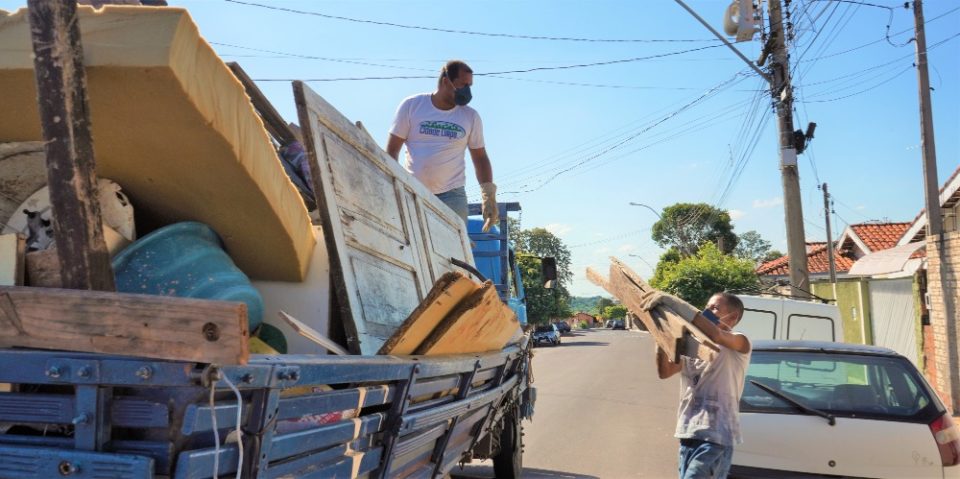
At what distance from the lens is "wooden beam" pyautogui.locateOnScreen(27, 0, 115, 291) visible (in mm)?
1926

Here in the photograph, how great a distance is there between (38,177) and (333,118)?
1.19m

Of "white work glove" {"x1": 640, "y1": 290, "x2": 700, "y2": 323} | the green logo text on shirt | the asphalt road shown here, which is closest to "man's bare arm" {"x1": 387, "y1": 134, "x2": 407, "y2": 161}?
the green logo text on shirt

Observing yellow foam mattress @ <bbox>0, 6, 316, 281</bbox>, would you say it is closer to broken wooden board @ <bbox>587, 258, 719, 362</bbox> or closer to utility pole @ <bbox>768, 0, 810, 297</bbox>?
broken wooden board @ <bbox>587, 258, 719, 362</bbox>

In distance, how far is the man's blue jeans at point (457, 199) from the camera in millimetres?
6113

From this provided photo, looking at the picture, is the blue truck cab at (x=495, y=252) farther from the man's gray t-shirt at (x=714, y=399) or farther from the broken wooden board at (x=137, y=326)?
the broken wooden board at (x=137, y=326)

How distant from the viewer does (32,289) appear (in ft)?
5.79

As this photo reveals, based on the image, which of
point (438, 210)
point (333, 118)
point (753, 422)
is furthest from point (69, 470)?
point (753, 422)

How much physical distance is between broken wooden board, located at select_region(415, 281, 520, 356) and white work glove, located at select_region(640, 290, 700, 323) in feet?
2.23

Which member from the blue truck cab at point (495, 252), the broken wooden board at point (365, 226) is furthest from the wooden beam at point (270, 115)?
the blue truck cab at point (495, 252)

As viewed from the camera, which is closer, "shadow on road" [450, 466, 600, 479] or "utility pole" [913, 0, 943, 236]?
"shadow on road" [450, 466, 600, 479]

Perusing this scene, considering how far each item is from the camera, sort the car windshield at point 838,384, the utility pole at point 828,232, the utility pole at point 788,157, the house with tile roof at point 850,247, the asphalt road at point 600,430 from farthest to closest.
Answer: the house with tile roof at point 850,247
the utility pole at point 828,232
the utility pole at point 788,157
the asphalt road at point 600,430
the car windshield at point 838,384

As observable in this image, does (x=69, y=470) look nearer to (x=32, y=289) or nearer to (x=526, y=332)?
(x=32, y=289)

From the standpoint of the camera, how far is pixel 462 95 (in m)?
5.77

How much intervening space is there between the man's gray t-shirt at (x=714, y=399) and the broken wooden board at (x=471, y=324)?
4.59 ft
